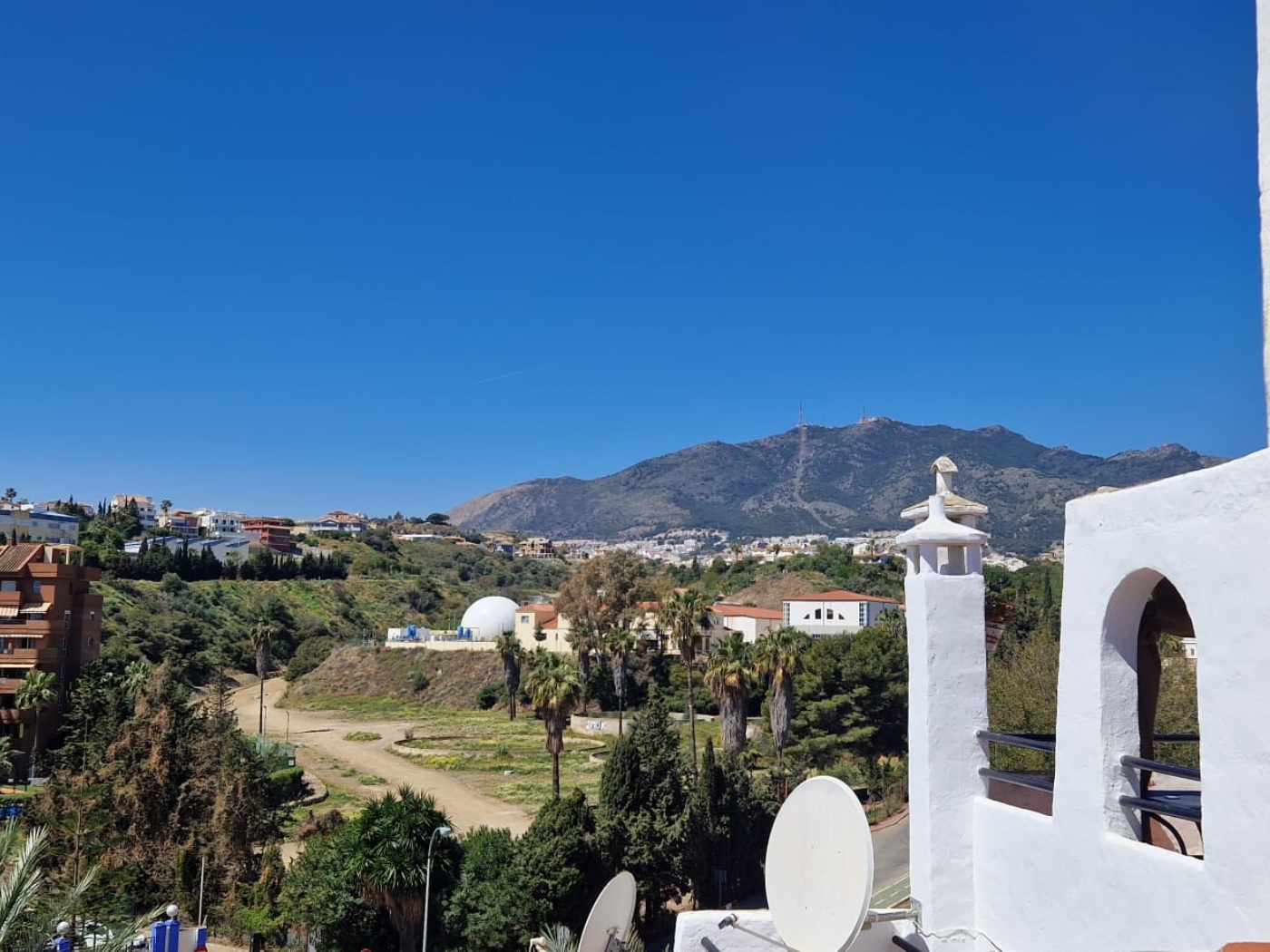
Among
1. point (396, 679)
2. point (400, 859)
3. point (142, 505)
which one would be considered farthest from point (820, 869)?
point (142, 505)

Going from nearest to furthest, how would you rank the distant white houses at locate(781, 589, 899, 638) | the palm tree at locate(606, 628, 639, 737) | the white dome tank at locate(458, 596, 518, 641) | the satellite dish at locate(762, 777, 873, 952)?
the satellite dish at locate(762, 777, 873, 952) < the palm tree at locate(606, 628, 639, 737) < the distant white houses at locate(781, 589, 899, 638) < the white dome tank at locate(458, 596, 518, 641)

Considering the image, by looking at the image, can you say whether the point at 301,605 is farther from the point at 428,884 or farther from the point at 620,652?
the point at 428,884

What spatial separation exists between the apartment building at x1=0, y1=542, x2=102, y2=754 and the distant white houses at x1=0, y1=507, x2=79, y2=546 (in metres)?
64.1

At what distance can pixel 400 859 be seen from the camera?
78.0ft

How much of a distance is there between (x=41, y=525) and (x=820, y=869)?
123 meters

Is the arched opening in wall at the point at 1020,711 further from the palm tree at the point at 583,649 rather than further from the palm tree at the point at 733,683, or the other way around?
the palm tree at the point at 583,649

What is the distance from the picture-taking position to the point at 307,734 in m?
59.9

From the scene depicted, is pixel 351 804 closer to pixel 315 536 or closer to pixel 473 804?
pixel 473 804

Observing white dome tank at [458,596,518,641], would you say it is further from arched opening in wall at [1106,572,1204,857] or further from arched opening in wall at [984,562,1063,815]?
arched opening in wall at [1106,572,1204,857]

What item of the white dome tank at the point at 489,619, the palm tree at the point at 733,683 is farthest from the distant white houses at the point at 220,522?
the palm tree at the point at 733,683

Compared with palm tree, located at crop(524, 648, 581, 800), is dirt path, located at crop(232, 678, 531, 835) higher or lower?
lower

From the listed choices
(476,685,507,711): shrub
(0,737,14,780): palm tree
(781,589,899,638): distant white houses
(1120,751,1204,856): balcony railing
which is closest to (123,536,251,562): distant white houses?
(476,685,507,711): shrub

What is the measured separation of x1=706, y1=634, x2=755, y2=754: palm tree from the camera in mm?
41344

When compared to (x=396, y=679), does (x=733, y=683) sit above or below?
above
